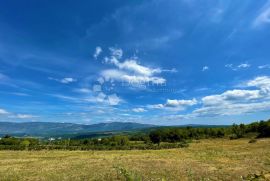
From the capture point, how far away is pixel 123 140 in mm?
136500

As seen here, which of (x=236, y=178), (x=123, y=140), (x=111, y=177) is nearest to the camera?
(x=236, y=178)

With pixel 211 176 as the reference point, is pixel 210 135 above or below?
above

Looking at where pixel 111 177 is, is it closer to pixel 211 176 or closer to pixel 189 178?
pixel 189 178

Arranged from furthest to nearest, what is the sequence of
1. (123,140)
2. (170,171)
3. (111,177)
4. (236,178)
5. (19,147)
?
(123,140)
(19,147)
(170,171)
(111,177)
(236,178)

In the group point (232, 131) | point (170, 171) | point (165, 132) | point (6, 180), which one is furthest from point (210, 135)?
point (6, 180)

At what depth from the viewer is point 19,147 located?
111562 mm

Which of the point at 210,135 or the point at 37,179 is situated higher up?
the point at 210,135

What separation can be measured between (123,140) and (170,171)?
9843 centimetres

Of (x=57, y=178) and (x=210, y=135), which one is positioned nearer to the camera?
(x=57, y=178)

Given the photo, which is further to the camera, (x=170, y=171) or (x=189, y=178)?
(x=170, y=171)

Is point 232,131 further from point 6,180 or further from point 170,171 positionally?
point 6,180

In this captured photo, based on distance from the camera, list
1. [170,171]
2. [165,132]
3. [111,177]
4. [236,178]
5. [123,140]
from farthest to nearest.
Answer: [165,132]
[123,140]
[170,171]
[111,177]
[236,178]

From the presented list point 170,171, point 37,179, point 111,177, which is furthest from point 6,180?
point 170,171

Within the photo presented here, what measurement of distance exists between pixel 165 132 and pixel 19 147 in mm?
68887
